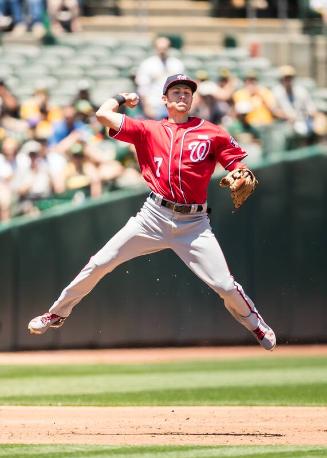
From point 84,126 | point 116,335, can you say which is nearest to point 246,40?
point 84,126

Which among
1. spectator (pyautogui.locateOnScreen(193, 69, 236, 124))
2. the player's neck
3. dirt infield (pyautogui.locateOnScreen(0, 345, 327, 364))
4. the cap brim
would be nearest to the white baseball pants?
the player's neck

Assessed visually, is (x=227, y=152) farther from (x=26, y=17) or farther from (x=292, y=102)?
(x=26, y=17)

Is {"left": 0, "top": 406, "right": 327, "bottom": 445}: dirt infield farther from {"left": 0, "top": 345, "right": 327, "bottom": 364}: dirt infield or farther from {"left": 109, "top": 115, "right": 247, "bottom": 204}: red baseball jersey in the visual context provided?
{"left": 0, "top": 345, "right": 327, "bottom": 364}: dirt infield

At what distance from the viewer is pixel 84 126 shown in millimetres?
14242

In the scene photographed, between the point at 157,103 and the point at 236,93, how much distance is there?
104cm

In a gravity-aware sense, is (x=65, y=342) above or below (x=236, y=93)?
below

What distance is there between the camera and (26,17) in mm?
17500

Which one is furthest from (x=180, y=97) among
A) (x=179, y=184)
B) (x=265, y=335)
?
(x=265, y=335)

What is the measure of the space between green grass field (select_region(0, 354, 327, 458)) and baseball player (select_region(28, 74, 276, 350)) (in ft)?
5.34

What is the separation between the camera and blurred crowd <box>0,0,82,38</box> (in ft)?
56.9

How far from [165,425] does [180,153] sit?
1.80 m

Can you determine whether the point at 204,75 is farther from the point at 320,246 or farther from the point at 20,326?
the point at 20,326

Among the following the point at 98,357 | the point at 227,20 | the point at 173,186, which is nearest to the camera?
the point at 173,186

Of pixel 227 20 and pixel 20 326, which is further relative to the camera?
pixel 227 20
